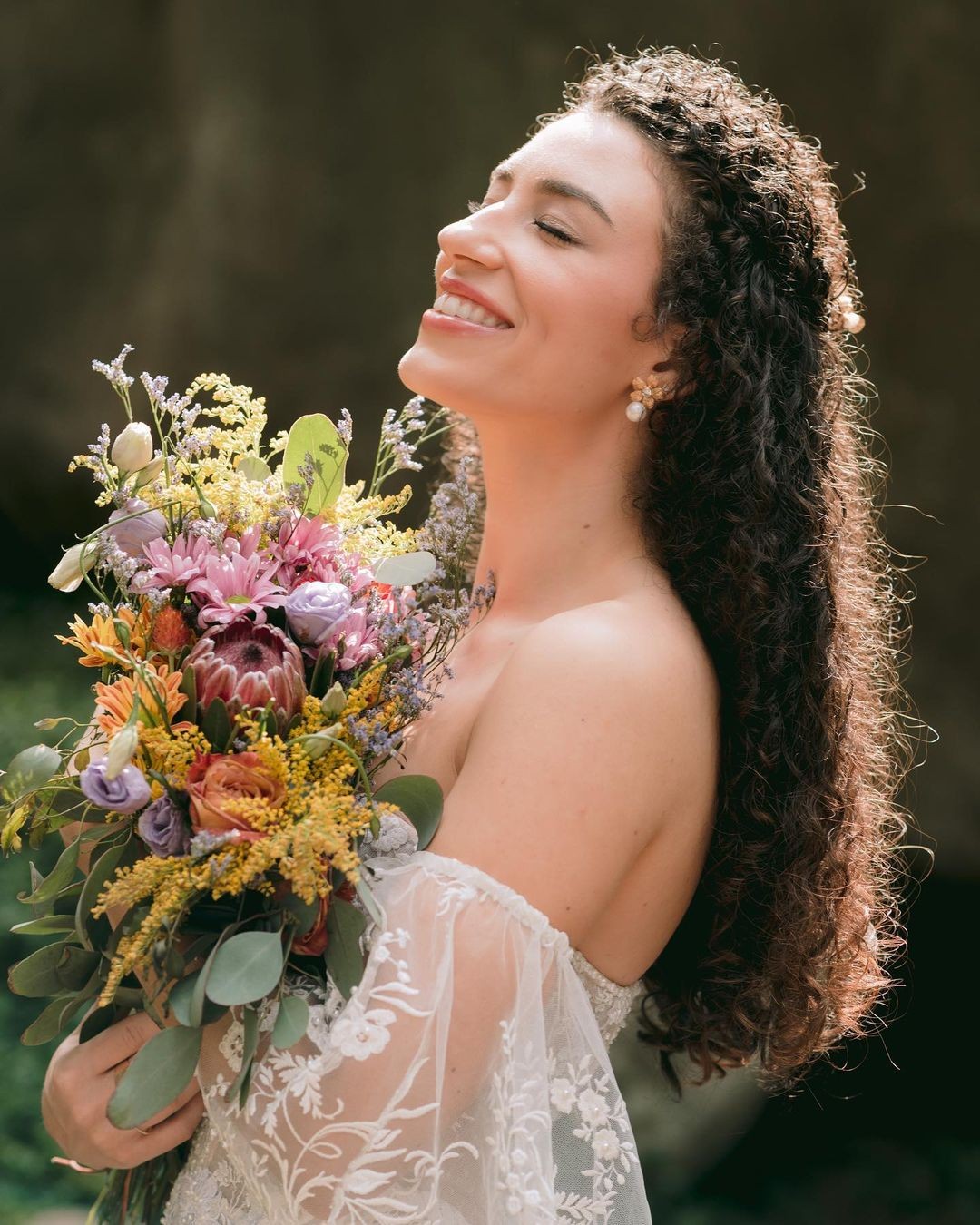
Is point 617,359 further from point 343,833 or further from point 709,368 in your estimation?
point 343,833

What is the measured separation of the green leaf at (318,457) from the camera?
1746 mm

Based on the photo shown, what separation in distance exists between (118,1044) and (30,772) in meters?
0.33

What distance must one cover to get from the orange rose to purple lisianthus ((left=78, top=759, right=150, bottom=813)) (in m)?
0.05

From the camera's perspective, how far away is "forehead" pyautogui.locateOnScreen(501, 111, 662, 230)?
1.79 metres

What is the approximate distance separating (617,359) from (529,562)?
31 cm

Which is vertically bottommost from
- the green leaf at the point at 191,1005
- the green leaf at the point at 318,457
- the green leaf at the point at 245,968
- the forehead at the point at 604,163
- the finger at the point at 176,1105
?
the finger at the point at 176,1105

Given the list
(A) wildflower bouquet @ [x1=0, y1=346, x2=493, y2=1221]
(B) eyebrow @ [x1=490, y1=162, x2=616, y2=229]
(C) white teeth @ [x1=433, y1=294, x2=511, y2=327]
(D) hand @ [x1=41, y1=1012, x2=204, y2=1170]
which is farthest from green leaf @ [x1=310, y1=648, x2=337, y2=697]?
(B) eyebrow @ [x1=490, y1=162, x2=616, y2=229]

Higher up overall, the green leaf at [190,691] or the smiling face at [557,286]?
the smiling face at [557,286]

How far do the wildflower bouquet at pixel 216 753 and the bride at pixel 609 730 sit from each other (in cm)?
7

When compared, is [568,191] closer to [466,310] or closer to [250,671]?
[466,310]

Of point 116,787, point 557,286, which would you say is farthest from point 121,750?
point 557,286

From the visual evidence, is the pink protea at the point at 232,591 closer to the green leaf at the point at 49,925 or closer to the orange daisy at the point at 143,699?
the orange daisy at the point at 143,699

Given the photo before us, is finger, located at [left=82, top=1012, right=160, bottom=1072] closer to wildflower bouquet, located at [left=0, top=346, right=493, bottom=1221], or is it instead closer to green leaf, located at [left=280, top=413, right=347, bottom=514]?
wildflower bouquet, located at [left=0, top=346, right=493, bottom=1221]

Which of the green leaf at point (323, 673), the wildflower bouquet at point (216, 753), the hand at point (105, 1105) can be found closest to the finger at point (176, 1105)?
the hand at point (105, 1105)
